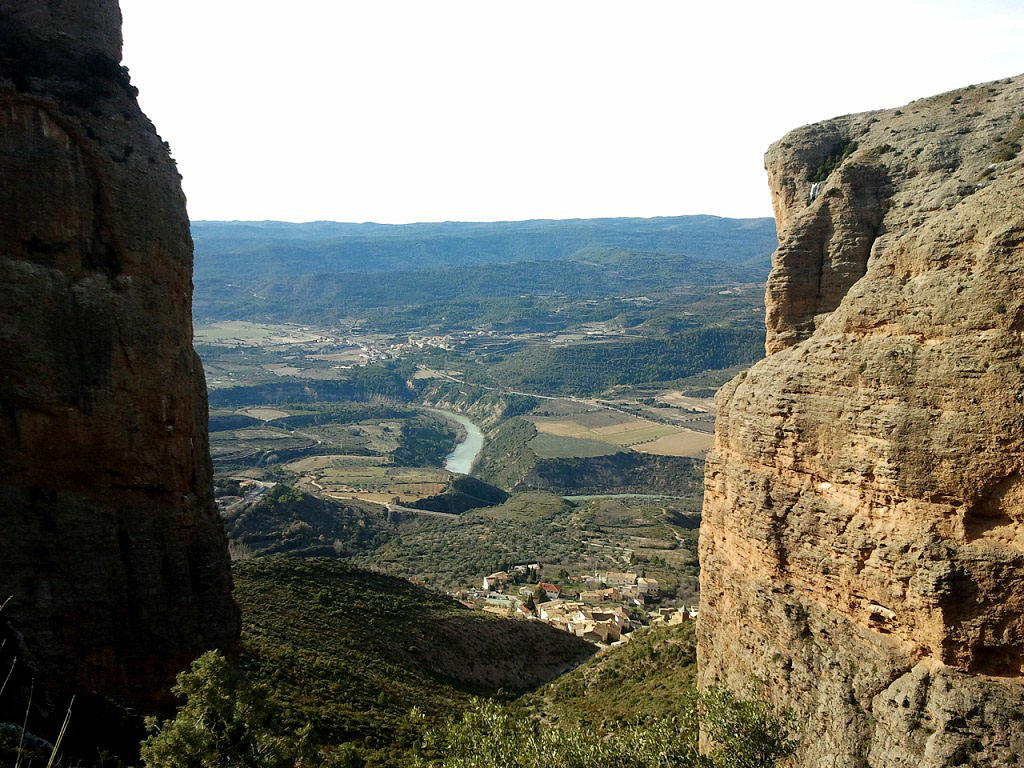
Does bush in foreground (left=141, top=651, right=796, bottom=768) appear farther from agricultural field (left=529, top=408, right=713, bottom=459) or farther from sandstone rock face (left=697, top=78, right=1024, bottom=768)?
agricultural field (left=529, top=408, right=713, bottom=459)

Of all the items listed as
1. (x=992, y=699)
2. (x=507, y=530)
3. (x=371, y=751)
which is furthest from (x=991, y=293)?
(x=507, y=530)

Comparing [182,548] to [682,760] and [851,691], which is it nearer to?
[682,760]

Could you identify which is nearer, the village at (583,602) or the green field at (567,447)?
the village at (583,602)

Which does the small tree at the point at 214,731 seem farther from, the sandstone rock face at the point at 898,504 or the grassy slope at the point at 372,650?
the sandstone rock face at the point at 898,504

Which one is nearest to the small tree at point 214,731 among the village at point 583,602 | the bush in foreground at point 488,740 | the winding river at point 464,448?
the bush in foreground at point 488,740

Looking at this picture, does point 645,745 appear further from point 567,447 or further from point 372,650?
point 567,447

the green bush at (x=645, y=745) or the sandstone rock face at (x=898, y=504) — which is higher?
the sandstone rock face at (x=898, y=504)
